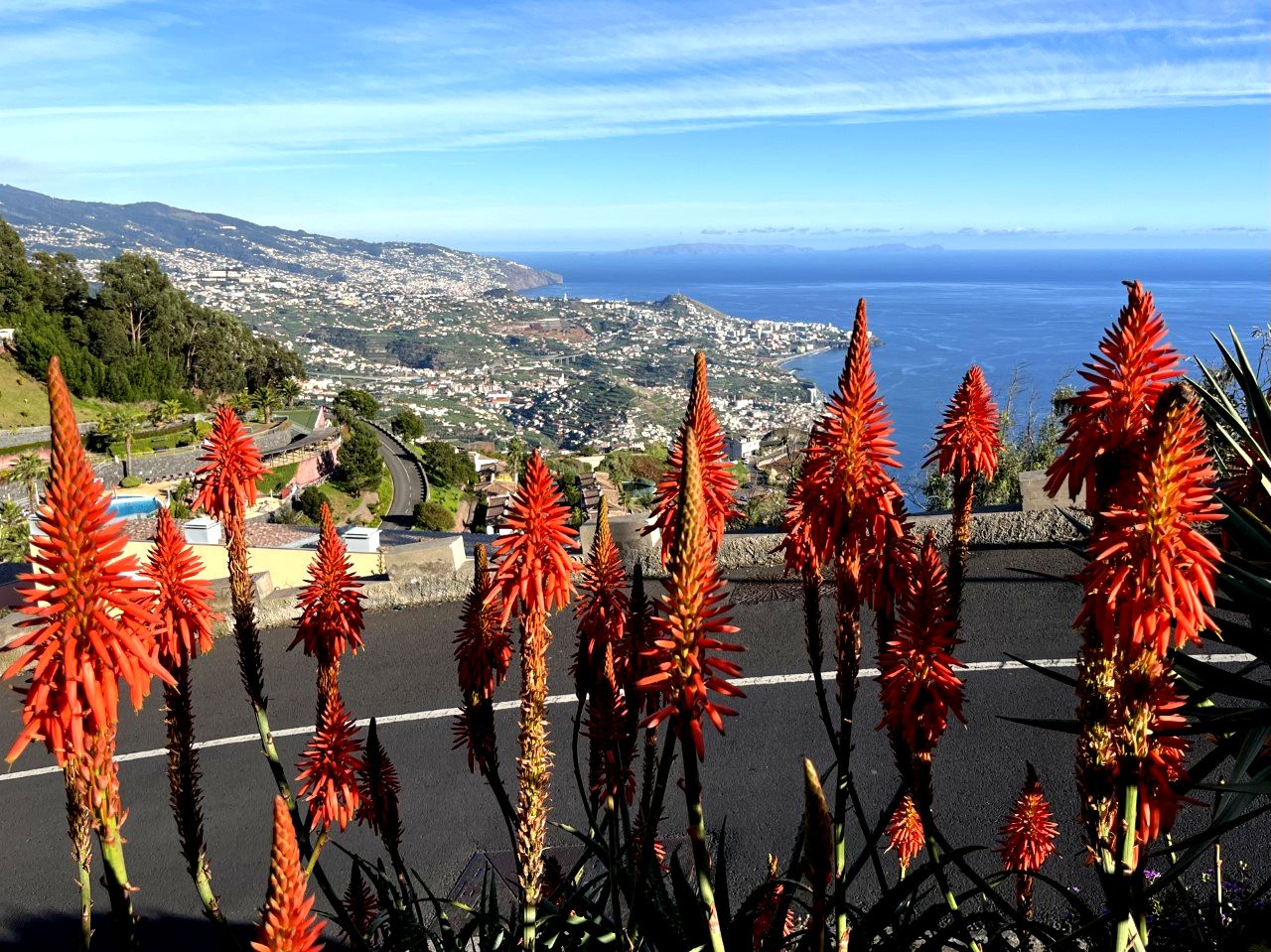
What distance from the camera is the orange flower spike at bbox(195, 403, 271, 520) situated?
362 centimetres

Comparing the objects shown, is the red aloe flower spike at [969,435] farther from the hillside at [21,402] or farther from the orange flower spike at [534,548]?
the hillside at [21,402]

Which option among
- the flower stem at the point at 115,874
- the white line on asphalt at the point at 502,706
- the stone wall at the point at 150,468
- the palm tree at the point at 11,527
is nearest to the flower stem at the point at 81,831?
the flower stem at the point at 115,874

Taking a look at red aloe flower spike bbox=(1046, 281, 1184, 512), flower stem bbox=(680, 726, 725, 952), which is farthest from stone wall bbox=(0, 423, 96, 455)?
red aloe flower spike bbox=(1046, 281, 1184, 512)

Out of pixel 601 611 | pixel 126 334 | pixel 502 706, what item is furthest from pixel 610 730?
pixel 126 334

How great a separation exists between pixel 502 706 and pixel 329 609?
4.78 m

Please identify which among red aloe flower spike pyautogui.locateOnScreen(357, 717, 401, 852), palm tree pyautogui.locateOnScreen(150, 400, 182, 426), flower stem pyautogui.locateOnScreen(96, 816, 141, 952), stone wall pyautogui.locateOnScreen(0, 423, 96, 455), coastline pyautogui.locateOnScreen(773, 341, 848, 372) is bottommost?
stone wall pyautogui.locateOnScreen(0, 423, 96, 455)

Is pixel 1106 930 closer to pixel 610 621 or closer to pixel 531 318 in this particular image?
pixel 610 621

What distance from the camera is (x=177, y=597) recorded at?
318 centimetres

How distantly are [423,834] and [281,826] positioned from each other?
541 cm

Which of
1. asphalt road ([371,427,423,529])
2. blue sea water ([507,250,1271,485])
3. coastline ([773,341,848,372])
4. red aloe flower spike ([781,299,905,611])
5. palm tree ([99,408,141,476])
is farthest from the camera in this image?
coastline ([773,341,848,372])

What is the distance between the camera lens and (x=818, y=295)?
158 metres

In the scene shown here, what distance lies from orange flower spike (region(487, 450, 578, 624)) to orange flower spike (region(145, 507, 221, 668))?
42.5 inches

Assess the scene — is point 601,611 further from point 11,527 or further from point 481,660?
point 11,527

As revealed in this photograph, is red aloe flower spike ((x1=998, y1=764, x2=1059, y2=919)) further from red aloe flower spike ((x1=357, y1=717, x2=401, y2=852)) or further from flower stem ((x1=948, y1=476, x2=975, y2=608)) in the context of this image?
red aloe flower spike ((x1=357, y1=717, x2=401, y2=852))
